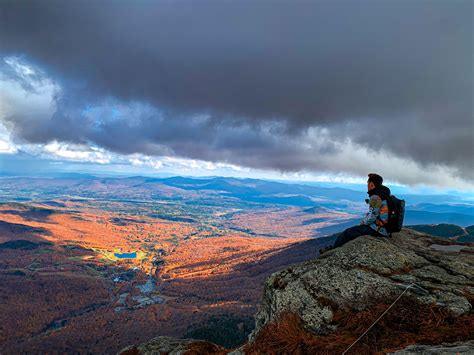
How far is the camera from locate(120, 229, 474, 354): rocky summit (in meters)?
8.52

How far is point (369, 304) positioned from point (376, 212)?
598 centimetres

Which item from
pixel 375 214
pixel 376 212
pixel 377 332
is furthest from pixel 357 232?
pixel 377 332

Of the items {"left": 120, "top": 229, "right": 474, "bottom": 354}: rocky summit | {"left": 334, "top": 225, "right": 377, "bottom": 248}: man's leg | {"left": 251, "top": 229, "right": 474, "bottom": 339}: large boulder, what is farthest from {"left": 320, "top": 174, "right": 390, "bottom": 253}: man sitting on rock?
{"left": 120, "top": 229, "right": 474, "bottom": 354}: rocky summit

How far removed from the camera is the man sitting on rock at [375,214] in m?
14.4

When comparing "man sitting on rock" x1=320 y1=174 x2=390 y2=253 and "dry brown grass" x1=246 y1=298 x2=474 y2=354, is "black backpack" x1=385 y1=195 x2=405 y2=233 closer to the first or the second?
"man sitting on rock" x1=320 y1=174 x2=390 y2=253

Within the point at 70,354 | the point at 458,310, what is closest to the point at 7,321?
the point at 70,354

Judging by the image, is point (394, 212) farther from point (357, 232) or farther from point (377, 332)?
point (377, 332)

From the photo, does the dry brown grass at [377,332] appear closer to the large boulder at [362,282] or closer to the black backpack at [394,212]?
the large boulder at [362,282]

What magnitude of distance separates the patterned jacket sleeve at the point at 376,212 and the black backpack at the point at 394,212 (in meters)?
0.27

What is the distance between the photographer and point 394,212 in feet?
48.1

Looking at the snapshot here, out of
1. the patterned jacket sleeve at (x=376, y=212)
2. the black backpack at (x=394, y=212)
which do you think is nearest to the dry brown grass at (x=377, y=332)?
the patterned jacket sleeve at (x=376, y=212)

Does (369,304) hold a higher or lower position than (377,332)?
higher

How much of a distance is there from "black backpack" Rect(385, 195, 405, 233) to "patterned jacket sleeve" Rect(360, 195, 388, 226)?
27 cm

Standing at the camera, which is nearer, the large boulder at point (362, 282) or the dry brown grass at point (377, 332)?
the dry brown grass at point (377, 332)
